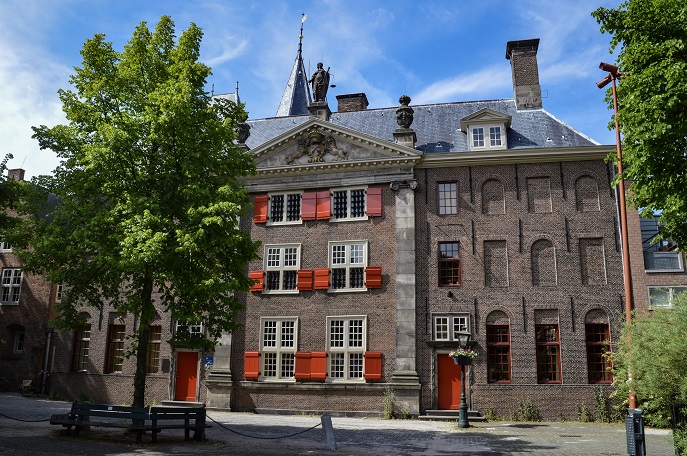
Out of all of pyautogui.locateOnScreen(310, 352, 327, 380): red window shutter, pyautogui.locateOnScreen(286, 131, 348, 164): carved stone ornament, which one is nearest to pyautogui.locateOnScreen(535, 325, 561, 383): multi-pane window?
pyautogui.locateOnScreen(310, 352, 327, 380): red window shutter

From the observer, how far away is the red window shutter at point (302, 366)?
81.0 feet

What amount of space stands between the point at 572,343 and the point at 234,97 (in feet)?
76.0

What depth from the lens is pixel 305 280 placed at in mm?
25484

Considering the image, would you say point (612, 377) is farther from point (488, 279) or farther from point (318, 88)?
point (318, 88)

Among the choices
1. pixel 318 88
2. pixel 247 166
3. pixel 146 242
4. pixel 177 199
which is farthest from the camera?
pixel 318 88

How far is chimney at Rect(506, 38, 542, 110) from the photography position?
27984 mm

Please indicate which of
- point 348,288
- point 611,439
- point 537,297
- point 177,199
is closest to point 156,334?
point 348,288

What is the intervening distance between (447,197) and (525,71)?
8.03 metres

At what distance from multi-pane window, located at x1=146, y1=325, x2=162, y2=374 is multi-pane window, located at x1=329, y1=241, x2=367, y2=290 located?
8579 millimetres

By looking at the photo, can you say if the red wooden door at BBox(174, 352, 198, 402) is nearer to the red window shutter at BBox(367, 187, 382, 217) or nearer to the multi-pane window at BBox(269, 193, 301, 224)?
the multi-pane window at BBox(269, 193, 301, 224)

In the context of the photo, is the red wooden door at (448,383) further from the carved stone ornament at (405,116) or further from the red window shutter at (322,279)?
the carved stone ornament at (405,116)

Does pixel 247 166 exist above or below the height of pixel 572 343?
above

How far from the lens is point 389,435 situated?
1755 centimetres

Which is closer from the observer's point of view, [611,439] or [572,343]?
[611,439]
